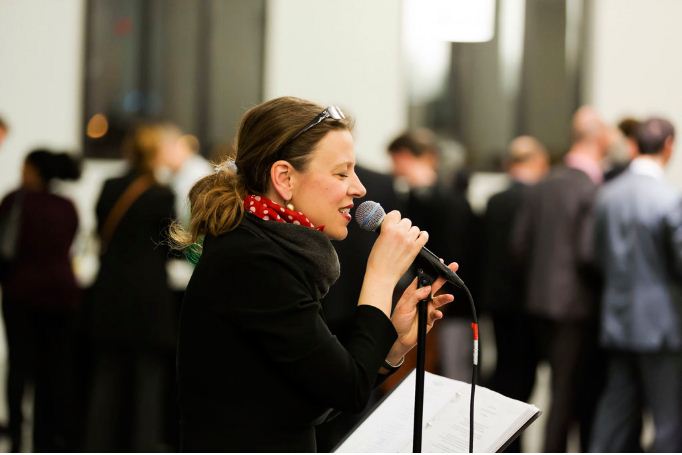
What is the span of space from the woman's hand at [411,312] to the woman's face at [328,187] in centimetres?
16

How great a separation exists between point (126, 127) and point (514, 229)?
15.0 ft

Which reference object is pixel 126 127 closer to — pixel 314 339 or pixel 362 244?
pixel 362 244

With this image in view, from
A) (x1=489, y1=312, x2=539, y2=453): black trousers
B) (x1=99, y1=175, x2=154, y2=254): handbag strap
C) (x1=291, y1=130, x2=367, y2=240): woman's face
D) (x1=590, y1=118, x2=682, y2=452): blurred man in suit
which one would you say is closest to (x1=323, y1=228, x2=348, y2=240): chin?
(x1=291, y1=130, x2=367, y2=240): woman's face

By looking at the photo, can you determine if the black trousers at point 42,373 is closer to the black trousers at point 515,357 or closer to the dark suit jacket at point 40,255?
the dark suit jacket at point 40,255

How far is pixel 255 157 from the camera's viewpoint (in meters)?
1.72

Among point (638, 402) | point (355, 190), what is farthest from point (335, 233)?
point (638, 402)

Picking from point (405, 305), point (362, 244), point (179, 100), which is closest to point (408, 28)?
point (179, 100)

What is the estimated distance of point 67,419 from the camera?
15.9ft

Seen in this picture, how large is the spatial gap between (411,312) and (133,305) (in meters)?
2.94

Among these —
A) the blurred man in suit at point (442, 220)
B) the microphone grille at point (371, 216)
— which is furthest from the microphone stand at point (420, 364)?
the blurred man in suit at point (442, 220)

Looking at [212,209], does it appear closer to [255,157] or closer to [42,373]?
[255,157]

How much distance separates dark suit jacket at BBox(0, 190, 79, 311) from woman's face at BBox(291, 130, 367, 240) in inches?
125

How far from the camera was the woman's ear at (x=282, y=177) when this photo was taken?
66.4 inches

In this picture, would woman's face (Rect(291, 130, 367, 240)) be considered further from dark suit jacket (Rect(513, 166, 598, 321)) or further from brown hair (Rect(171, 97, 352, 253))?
dark suit jacket (Rect(513, 166, 598, 321))
